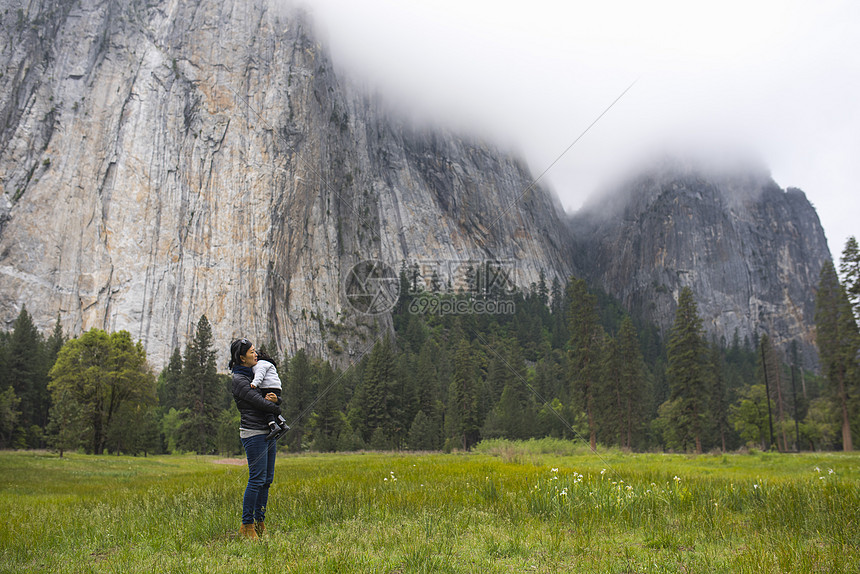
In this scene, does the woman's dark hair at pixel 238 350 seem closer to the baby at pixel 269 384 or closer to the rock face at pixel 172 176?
the baby at pixel 269 384

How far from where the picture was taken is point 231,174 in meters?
93.9

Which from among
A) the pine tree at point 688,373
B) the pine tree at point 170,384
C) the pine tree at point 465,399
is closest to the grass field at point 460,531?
the pine tree at point 688,373

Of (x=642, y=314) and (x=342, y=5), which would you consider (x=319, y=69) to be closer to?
(x=342, y=5)

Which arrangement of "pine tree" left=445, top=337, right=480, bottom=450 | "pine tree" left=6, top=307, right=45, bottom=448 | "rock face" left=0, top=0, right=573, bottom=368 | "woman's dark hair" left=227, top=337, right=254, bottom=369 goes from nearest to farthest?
"woman's dark hair" left=227, top=337, right=254, bottom=369
"pine tree" left=6, top=307, right=45, bottom=448
"pine tree" left=445, top=337, right=480, bottom=450
"rock face" left=0, top=0, right=573, bottom=368

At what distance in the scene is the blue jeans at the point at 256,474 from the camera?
6.11m

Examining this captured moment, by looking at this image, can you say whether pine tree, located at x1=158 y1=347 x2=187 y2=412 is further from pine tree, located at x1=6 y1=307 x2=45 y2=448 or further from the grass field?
the grass field

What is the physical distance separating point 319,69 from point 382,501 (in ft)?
386

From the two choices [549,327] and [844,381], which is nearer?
[844,381]

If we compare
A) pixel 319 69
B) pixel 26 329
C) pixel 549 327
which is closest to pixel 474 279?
pixel 549 327

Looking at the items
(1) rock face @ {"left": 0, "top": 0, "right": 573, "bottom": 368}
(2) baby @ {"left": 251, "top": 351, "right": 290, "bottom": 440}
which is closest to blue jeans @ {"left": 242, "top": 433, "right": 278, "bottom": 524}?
(2) baby @ {"left": 251, "top": 351, "right": 290, "bottom": 440}

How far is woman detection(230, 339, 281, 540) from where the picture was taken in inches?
241
